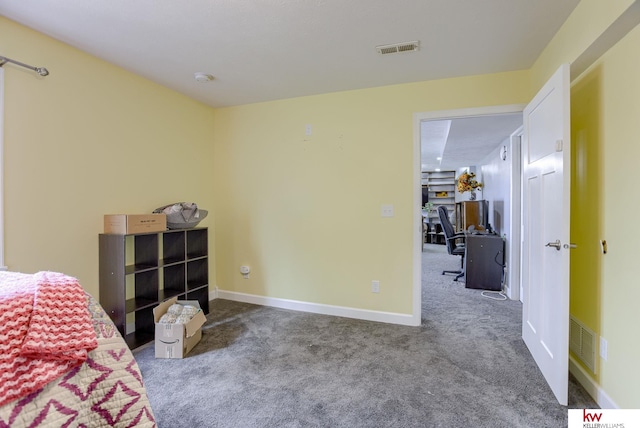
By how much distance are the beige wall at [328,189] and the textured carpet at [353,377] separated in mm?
466

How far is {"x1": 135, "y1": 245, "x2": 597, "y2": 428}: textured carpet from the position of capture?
1.59 metres

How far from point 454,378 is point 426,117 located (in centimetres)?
212

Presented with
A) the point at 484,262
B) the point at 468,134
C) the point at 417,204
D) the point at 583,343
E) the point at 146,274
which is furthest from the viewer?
the point at 484,262

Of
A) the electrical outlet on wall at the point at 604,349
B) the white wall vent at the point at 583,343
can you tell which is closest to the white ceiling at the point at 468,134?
the white wall vent at the point at 583,343

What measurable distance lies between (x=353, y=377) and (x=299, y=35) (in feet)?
7.59

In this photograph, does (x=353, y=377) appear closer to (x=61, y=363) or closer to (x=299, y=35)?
(x=61, y=363)

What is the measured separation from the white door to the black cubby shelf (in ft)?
9.36

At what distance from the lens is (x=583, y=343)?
71.8 inches

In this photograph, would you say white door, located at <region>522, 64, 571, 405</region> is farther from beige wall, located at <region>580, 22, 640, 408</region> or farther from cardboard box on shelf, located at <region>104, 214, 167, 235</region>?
cardboard box on shelf, located at <region>104, 214, 167, 235</region>

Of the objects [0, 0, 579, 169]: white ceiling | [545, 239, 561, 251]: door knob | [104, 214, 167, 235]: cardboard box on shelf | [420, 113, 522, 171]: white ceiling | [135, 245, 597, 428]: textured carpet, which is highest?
[0, 0, 579, 169]: white ceiling

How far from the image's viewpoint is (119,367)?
0.96 m

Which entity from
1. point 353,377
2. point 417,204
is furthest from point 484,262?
point 353,377

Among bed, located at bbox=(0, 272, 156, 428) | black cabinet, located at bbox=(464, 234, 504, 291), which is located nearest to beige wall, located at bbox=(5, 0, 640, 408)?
bed, located at bbox=(0, 272, 156, 428)

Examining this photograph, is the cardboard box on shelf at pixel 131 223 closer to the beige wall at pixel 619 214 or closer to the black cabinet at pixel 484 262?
the beige wall at pixel 619 214
